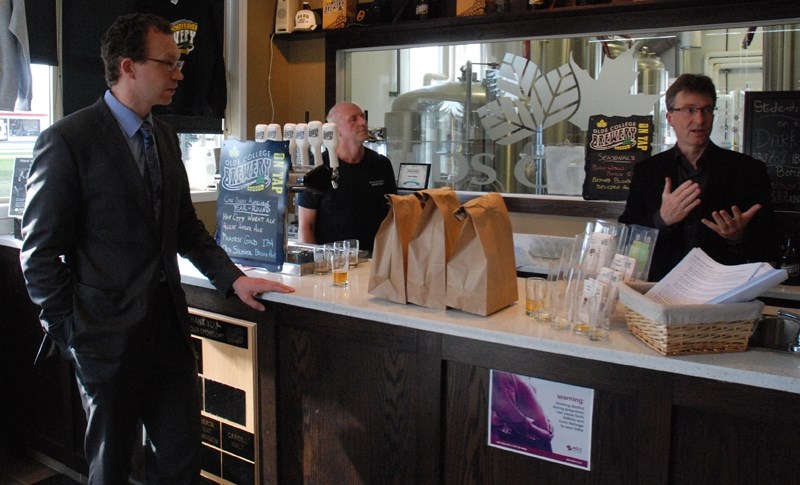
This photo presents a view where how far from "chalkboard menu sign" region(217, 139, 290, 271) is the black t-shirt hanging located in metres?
1.79

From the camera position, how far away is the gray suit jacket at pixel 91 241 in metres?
1.86

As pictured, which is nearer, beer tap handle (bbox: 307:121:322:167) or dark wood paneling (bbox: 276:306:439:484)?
dark wood paneling (bbox: 276:306:439:484)

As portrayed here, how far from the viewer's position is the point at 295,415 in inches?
89.8

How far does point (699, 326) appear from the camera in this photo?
5.18 ft

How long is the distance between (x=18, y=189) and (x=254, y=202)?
146cm

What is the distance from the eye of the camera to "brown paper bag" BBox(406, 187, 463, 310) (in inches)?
78.5

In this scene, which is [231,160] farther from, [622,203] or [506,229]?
[622,203]

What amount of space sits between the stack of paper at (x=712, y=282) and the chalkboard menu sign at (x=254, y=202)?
4.23ft

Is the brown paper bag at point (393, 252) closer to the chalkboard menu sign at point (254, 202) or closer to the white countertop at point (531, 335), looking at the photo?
the white countertop at point (531, 335)

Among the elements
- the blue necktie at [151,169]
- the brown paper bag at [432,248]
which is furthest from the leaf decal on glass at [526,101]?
the blue necktie at [151,169]

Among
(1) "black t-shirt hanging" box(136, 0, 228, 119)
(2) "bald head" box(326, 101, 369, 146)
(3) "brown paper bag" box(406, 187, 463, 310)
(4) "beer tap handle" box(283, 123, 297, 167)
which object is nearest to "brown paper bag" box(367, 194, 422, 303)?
(3) "brown paper bag" box(406, 187, 463, 310)

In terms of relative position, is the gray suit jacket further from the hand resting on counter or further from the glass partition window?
the glass partition window

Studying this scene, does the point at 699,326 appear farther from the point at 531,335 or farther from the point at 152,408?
the point at 152,408

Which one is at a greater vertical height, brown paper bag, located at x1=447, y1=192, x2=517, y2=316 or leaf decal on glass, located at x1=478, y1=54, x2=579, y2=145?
leaf decal on glass, located at x1=478, y1=54, x2=579, y2=145
